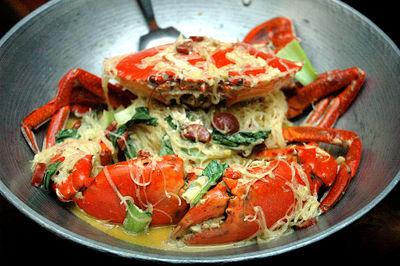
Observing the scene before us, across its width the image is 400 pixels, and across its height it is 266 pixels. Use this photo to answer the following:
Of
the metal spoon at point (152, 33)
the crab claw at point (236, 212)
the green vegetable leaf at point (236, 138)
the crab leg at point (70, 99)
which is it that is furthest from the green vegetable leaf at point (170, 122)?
the metal spoon at point (152, 33)

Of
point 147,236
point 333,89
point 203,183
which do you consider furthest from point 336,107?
point 147,236

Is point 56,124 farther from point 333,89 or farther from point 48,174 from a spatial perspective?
point 333,89

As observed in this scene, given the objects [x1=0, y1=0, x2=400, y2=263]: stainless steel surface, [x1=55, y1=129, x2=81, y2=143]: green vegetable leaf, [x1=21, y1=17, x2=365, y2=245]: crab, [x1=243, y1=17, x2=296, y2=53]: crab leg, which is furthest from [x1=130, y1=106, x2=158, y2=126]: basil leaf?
[x1=243, y1=17, x2=296, y2=53]: crab leg

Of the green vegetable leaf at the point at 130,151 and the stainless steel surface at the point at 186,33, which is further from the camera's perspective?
the green vegetable leaf at the point at 130,151

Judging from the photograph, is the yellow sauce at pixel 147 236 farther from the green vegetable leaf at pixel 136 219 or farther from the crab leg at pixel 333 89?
the crab leg at pixel 333 89

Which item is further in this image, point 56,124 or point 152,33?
point 152,33
